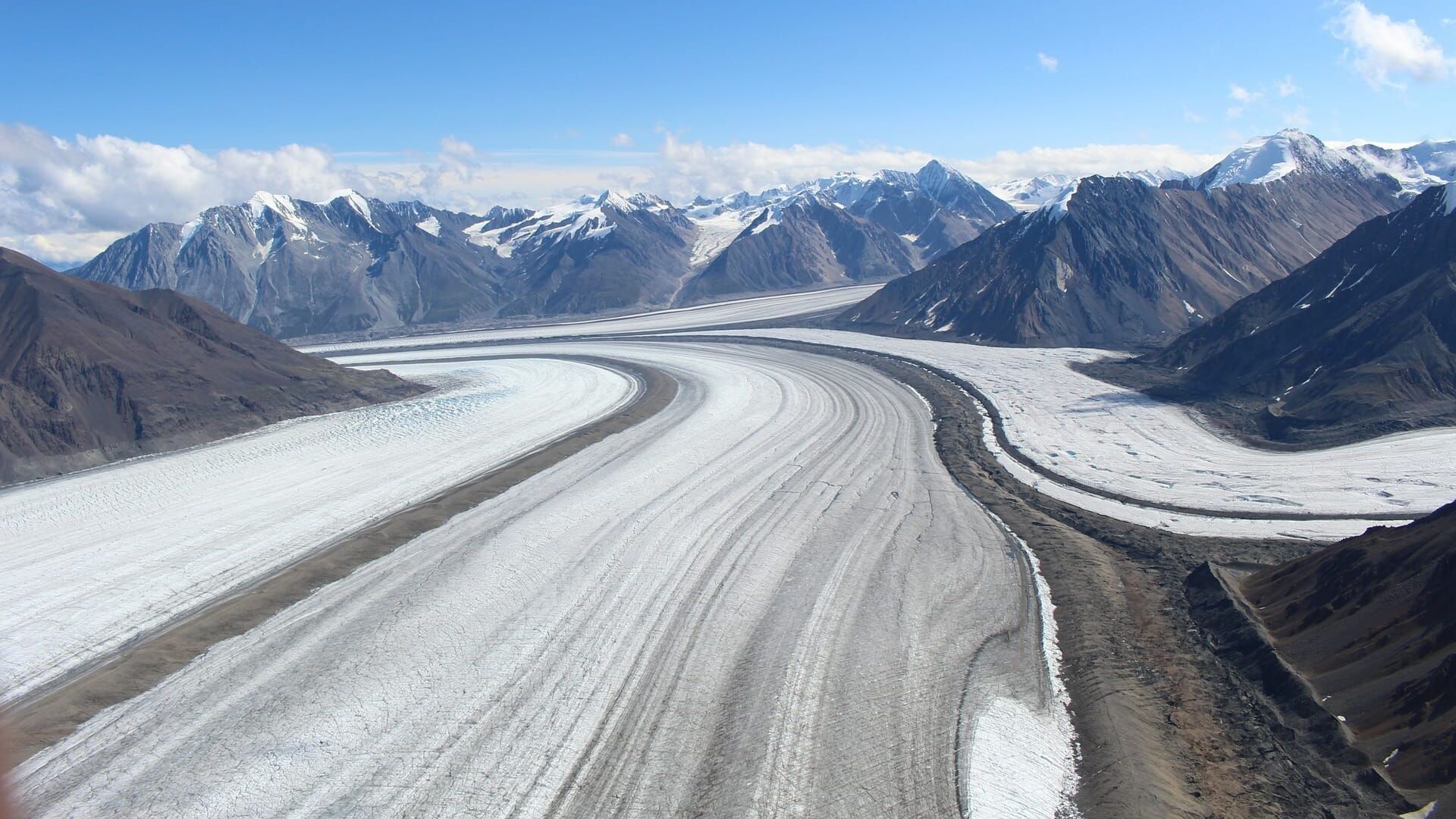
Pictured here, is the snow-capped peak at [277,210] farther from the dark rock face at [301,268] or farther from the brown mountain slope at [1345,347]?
the brown mountain slope at [1345,347]

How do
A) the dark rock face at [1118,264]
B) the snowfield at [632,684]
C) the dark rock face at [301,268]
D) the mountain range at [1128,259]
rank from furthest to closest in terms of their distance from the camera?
the dark rock face at [301,268]
the mountain range at [1128,259]
the dark rock face at [1118,264]
the snowfield at [632,684]

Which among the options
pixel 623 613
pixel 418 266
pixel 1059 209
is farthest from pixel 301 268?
pixel 623 613

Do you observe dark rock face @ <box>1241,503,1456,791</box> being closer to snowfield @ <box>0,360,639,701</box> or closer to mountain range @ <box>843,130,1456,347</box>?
snowfield @ <box>0,360,639,701</box>

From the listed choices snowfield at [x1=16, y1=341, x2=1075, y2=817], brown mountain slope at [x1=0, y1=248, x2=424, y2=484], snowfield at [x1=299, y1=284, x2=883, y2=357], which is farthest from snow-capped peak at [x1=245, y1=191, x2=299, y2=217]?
snowfield at [x1=16, y1=341, x2=1075, y2=817]

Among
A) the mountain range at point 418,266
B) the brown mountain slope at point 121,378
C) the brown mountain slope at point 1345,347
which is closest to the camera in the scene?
the brown mountain slope at point 1345,347

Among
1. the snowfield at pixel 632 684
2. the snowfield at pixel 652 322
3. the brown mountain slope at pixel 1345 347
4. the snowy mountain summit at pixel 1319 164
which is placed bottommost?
the snowfield at pixel 632 684

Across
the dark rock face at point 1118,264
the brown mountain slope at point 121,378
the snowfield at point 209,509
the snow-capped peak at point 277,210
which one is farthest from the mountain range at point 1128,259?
the snow-capped peak at point 277,210
